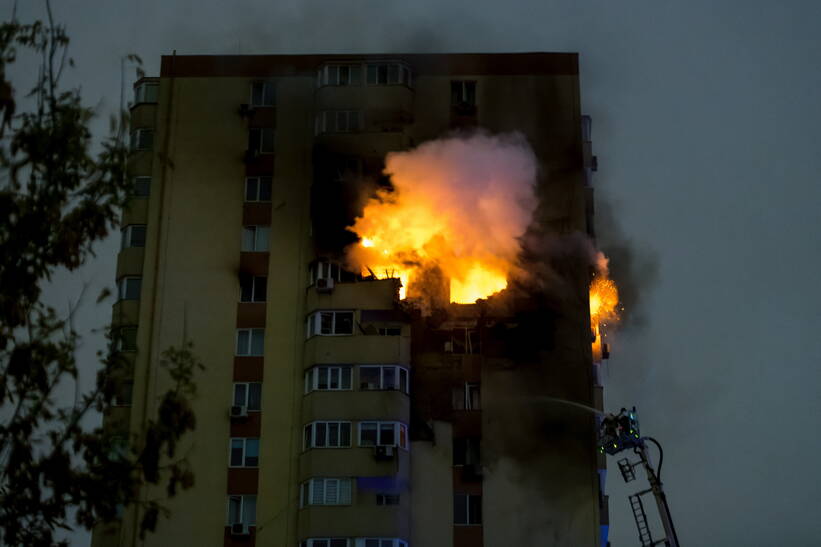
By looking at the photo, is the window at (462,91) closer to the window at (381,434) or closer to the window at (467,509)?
the window at (381,434)

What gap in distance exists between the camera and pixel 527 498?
161ft

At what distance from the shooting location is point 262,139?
54531 mm

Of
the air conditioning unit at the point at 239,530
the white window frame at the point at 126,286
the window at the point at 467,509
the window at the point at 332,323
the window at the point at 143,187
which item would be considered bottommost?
the air conditioning unit at the point at 239,530

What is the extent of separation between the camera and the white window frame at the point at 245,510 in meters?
49.2

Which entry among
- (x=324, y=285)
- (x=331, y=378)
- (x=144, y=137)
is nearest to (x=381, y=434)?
(x=331, y=378)

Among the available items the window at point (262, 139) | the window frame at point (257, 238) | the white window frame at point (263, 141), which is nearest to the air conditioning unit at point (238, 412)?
the window frame at point (257, 238)

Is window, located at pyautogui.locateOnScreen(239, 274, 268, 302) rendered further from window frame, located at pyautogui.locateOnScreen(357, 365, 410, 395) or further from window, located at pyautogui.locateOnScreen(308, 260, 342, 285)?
window frame, located at pyautogui.locateOnScreen(357, 365, 410, 395)

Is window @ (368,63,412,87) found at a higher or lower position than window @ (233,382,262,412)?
higher

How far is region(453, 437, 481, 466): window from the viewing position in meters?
49.5

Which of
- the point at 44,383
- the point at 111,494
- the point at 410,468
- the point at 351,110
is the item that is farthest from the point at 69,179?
the point at 351,110

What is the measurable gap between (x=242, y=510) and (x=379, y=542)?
5299 millimetres

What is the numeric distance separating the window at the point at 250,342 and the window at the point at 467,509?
30.1 feet

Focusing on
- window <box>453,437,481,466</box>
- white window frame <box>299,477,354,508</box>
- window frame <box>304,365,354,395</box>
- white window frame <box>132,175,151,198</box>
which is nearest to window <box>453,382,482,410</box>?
window <box>453,437,481,466</box>

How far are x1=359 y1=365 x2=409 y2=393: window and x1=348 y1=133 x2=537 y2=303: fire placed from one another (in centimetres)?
399
